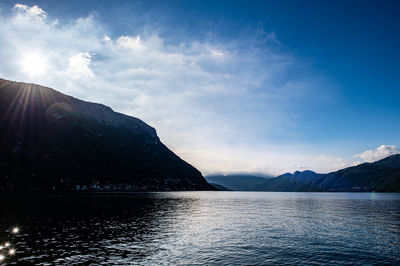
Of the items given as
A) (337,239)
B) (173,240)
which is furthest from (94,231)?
(337,239)

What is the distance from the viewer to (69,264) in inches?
1158

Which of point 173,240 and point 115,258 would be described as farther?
point 173,240

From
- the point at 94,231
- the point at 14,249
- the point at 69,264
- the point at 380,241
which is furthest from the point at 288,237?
the point at 14,249

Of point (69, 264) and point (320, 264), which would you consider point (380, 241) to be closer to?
point (320, 264)

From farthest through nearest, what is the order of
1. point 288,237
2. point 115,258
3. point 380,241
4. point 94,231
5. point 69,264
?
point 94,231, point 288,237, point 380,241, point 115,258, point 69,264

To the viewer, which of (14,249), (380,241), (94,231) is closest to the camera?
(14,249)

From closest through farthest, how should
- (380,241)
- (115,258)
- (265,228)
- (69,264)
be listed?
(69,264) < (115,258) < (380,241) < (265,228)

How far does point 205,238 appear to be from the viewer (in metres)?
45.4

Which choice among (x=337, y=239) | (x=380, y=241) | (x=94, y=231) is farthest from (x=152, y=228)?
(x=380, y=241)

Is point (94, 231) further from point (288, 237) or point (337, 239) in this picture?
point (337, 239)

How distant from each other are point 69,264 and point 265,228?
42.7 m

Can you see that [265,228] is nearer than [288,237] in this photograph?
No

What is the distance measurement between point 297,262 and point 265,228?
26335mm

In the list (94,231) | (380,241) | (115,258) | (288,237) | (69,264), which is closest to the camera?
(69,264)
